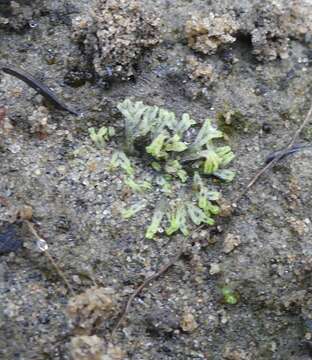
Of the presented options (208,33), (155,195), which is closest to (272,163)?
(155,195)

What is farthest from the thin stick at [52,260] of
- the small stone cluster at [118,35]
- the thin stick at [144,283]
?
the small stone cluster at [118,35]

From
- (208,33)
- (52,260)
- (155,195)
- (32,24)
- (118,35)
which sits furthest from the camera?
(32,24)

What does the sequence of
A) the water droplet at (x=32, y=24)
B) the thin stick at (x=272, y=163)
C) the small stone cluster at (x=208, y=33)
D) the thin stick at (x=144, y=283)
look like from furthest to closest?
the water droplet at (x=32, y=24) < the small stone cluster at (x=208, y=33) < the thin stick at (x=272, y=163) < the thin stick at (x=144, y=283)

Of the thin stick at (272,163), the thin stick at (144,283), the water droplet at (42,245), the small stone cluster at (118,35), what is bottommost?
the thin stick at (144,283)

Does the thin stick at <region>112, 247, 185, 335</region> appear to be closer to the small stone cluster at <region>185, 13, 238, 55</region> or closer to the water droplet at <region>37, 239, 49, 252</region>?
the water droplet at <region>37, 239, 49, 252</region>

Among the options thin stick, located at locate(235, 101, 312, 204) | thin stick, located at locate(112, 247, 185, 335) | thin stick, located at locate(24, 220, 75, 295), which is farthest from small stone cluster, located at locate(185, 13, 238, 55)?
thin stick, located at locate(24, 220, 75, 295)

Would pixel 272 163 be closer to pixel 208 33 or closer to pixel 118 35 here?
pixel 208 33

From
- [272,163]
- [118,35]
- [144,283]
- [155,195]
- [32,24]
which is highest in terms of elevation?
[118,35]

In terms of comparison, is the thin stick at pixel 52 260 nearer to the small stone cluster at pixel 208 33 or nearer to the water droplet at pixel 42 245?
the water droplet at pixel 42 245

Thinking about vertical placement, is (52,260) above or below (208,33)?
below
